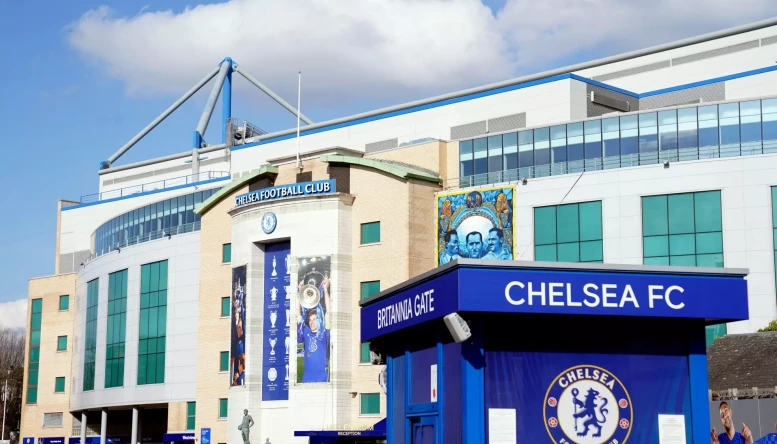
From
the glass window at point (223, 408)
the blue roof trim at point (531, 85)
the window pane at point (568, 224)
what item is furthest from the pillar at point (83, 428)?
the window pane at point (568, 224)

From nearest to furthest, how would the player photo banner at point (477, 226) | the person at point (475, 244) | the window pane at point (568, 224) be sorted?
1. the window pane at point (568, 224)
2. the player photo banner at point (477, 226)
3. the person at point (475, 244)

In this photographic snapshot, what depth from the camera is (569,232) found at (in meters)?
56.6

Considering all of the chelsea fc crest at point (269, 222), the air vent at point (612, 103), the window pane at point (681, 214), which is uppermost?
the air vent at point (612, 103)

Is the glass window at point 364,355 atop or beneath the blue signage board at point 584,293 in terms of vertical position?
atop

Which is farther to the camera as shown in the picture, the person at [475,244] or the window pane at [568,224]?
the person at [475,244]

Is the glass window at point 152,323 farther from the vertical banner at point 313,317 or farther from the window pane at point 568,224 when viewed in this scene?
the window pane at point 568,224

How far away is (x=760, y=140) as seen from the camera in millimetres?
53406

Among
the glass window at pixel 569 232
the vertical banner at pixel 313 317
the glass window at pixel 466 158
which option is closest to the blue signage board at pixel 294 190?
the vertical banner at pixel 313 317

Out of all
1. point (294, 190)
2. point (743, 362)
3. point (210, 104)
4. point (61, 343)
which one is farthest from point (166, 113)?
point (743, 362)

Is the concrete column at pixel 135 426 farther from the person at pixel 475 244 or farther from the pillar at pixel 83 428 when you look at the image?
the person at pixel 475 244

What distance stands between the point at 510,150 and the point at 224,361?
21.8 m

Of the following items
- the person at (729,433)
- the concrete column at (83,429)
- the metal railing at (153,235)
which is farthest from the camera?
the concrete column at (83,429)

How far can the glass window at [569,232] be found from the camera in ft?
184

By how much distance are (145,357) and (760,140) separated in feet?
141
